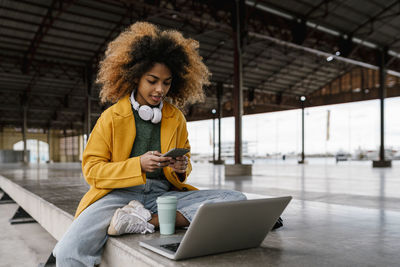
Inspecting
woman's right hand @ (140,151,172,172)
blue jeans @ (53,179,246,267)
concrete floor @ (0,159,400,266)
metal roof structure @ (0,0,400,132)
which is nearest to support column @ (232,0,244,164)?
metal roof structure @ (0,0,400,132)

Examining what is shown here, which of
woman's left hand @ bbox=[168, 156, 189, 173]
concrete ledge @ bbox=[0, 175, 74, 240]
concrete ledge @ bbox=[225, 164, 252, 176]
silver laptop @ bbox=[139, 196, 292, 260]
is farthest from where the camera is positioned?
concrete ledge @ bbox=[225, 164, 252, 176]

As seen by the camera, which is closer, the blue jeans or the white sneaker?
the blue jeans

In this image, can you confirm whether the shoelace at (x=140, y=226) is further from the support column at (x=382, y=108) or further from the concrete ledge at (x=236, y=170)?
the support column at (x=382, y=108)

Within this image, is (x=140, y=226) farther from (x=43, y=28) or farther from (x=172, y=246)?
(x=43, y=28)

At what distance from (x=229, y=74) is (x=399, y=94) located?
11903mm

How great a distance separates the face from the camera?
241 cm

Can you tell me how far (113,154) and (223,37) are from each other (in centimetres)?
1678

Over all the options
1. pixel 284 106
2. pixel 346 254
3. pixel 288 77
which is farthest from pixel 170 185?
pixel 284 106

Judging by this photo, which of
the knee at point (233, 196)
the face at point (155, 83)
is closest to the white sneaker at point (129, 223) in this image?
the knee at point (233, 196)

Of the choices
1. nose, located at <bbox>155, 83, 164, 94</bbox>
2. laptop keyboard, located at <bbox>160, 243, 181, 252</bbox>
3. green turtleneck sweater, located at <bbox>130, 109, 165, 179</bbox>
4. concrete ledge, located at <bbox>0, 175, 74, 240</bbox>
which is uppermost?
nose, located at <bbox>155, 83, 164, 94</bbox>

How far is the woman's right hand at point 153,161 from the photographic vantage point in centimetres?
208

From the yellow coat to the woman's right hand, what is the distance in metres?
0.05

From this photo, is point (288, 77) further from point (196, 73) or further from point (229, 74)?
point (196, 73)

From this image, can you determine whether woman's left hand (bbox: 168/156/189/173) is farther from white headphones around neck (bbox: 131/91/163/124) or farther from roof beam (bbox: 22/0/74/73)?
roof beam (bbox: 22/0/74/73)
